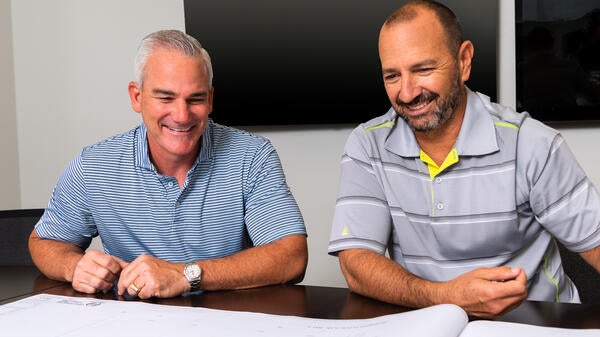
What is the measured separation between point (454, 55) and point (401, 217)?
1.28ft

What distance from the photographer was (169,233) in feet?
5.99

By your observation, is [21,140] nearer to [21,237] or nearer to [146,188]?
[21,237]

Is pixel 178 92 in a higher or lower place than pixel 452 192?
higher

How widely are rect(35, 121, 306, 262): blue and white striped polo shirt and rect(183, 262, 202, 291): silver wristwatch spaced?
0.28m

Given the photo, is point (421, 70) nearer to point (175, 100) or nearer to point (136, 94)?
point (175, 100)

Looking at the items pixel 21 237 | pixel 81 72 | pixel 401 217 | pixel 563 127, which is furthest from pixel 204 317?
pixel 81 72

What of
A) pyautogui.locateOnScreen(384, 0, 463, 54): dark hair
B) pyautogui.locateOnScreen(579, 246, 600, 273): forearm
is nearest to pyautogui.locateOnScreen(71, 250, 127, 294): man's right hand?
pyautogui.locateOnScreen(384, 0, 463, 54): dark hair

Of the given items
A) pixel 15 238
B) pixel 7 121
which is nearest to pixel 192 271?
pixel 15 238

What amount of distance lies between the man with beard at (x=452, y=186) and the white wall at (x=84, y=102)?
4.77 feet

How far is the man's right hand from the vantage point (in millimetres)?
1505

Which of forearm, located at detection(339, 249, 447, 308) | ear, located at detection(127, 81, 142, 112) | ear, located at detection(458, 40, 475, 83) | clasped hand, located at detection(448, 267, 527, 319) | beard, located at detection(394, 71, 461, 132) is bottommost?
forearm, located at detection(339, 249, 447, 308)

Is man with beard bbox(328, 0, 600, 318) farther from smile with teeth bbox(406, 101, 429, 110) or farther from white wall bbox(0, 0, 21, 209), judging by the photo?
white wall bbox(0, 0, 21, 209)

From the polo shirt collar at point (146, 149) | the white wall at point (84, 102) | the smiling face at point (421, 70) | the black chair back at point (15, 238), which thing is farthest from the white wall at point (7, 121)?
the smiling face at point (421, 70)

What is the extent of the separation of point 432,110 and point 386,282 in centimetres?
45
